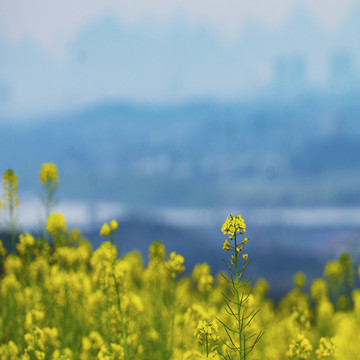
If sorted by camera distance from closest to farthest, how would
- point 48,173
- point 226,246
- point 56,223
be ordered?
1. point 226,246
2. point 56,223
3. point 48,173

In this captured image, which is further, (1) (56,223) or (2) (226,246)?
(1) (56,223)

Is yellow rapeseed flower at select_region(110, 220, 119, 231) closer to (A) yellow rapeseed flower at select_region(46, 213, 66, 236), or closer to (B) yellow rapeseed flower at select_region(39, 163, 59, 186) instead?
(A) yellow rapeseed flower at select_region(46, 213, 66, 236)

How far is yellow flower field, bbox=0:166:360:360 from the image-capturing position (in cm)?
369

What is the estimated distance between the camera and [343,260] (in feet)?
23.7

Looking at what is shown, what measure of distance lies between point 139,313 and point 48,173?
6.26 ft

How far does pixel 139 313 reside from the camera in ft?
17.4

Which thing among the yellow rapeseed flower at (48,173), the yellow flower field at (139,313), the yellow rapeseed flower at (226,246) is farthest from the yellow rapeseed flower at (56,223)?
the yellow rapeseed flower at (226,246)

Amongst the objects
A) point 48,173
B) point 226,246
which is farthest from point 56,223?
point 226,246

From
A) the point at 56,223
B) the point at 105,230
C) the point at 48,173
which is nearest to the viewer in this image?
the point at 105,230

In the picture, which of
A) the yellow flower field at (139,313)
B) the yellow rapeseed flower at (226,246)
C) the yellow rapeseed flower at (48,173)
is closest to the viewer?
the yellow rapeseed flower at (226,246)

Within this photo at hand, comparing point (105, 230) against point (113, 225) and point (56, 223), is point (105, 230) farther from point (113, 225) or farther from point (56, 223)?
point (56, 223)

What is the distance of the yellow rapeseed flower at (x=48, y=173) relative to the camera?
5.85m

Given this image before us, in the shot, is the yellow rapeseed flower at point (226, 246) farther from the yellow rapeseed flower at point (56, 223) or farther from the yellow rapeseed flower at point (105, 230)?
the yellow rapeseed flower at point (56, 223)

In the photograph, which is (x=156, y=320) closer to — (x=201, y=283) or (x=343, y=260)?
(x=201, y=283)
